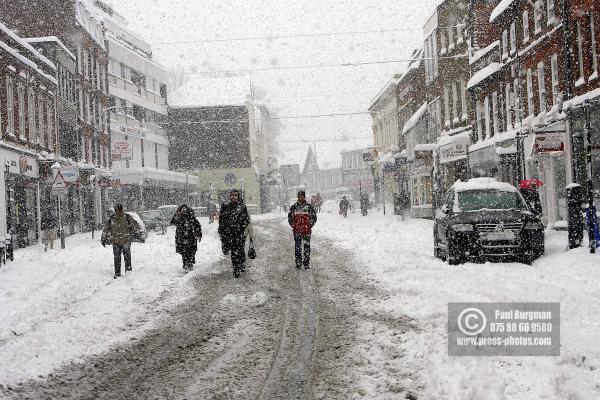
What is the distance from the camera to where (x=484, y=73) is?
2750 cm

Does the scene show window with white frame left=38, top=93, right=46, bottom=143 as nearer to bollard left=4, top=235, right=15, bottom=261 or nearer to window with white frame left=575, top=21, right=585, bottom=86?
bollard left=4, top=235, right=15, bottom=261

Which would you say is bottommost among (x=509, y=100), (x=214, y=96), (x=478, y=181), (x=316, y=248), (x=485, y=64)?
(x=316, y=248)

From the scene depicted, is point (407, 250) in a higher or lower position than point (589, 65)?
lower

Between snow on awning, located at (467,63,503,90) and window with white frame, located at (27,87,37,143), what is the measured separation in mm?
18909

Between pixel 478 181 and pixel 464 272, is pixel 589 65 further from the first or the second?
pixel 464 272

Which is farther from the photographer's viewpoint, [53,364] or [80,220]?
[80,220]

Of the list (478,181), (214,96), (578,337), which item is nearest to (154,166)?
(214,96)

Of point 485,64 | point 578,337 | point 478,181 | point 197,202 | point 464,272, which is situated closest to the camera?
point 578,337

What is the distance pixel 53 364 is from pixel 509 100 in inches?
913

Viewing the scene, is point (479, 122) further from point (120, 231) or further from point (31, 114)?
point (120, 231)

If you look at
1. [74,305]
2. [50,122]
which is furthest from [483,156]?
[74,305]

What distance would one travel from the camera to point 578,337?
237 inches

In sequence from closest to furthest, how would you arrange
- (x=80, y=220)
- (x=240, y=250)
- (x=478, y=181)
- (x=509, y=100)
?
1. (x=240, y=250)
2. (x=478, y=181)
3. (x=509, y=100)
4. (x=80, y=220)

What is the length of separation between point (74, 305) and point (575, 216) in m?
9.44
